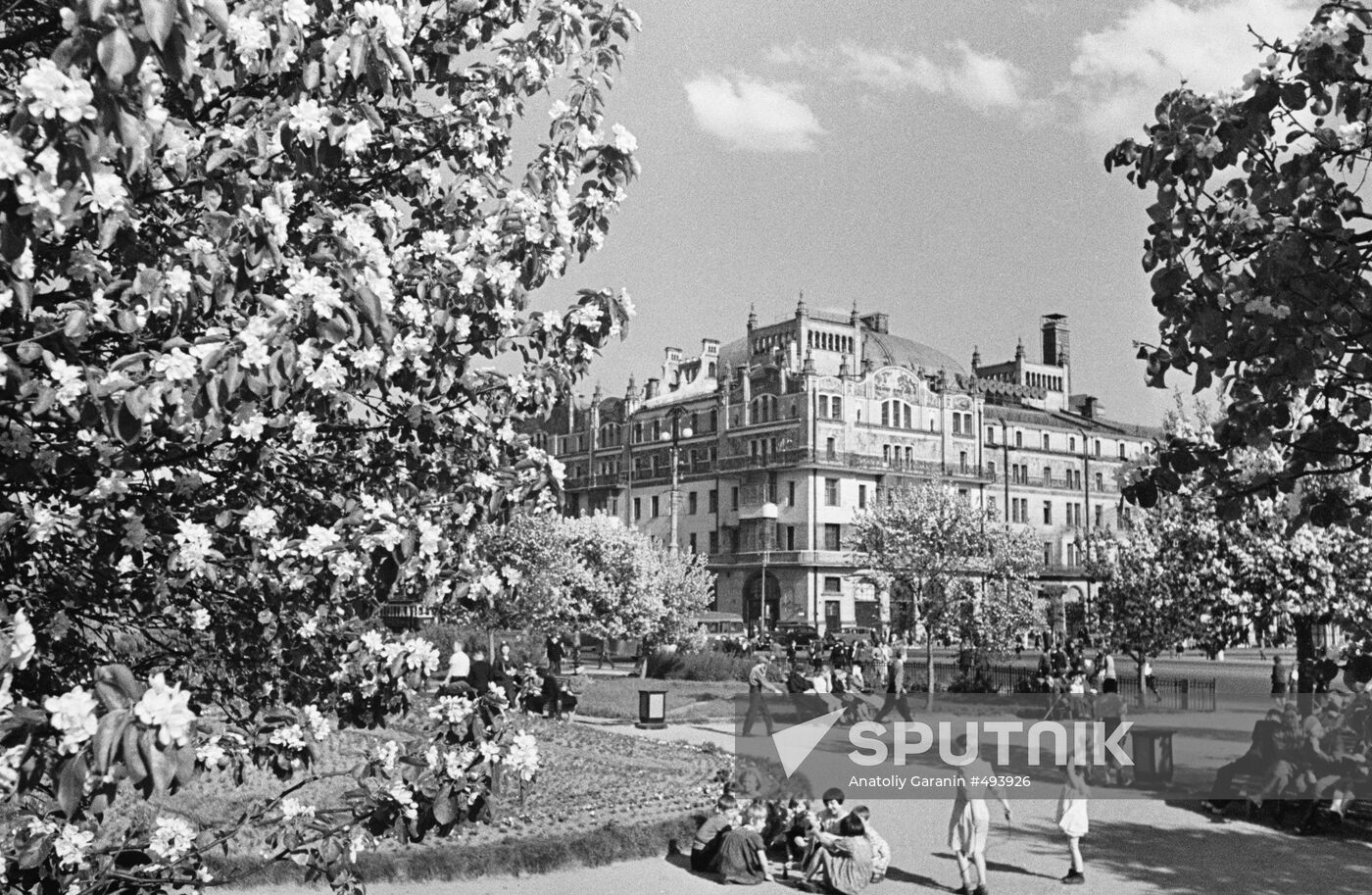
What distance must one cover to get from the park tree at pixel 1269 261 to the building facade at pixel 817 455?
6091 centimetres

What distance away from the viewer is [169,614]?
6.22 meters

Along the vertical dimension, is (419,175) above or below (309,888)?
above

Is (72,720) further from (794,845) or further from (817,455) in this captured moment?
(817,455)

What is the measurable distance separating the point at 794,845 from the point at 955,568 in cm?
2834

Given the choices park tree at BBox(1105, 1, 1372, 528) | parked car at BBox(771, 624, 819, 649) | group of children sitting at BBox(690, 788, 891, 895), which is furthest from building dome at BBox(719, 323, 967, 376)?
park tree at BBox(1105, 1, 1372, 528)

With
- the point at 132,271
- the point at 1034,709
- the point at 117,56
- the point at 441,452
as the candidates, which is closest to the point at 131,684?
the point at 117,56

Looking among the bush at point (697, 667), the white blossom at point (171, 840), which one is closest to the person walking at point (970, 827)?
the white blossom at point (171, 840)

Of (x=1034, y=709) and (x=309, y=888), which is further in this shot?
(x=1034, y=709)

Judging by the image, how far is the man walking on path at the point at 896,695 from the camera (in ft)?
94.7

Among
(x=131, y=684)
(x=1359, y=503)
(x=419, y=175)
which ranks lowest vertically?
(x=131, y=684)

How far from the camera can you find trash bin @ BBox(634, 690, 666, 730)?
28.5 meters

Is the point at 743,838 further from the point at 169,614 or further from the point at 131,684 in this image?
the point at 131,684

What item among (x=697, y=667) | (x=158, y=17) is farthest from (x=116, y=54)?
(x=697, y=667)

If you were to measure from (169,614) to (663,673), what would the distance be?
126 feet
